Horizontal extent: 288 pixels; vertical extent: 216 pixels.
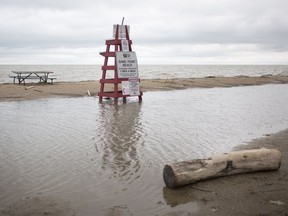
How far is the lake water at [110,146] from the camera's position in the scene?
481 centimetres

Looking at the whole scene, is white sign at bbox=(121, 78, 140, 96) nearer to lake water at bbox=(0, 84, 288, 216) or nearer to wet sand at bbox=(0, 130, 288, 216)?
lake water at bbox=(0, 84, 288, 216)

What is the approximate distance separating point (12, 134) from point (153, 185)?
4823mm

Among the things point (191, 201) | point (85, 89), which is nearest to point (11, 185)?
point (191, 201)

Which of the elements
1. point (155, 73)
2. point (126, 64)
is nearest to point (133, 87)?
point (126, 64)

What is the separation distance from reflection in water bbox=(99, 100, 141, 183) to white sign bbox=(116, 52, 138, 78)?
6.49 ft

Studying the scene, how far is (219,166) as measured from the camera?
539cm

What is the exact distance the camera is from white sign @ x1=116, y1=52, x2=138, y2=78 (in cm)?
1475

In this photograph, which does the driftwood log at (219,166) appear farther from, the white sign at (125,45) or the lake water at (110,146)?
the white sign at (125,45)

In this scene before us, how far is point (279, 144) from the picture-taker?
7812mm

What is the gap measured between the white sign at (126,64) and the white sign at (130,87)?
0.27 m

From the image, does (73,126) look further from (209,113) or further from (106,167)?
(209,113)

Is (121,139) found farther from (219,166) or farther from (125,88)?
(125,88)

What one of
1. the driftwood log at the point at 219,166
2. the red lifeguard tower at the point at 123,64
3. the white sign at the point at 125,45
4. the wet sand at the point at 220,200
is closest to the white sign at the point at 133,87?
the red lifeguard tower at the point at 123,64

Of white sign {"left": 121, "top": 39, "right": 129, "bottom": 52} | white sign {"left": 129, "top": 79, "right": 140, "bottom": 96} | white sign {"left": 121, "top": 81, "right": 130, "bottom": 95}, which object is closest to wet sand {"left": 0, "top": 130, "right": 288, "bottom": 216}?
white sign {"left": 121, "top": 81, "right": 130, "bottom": 95}
